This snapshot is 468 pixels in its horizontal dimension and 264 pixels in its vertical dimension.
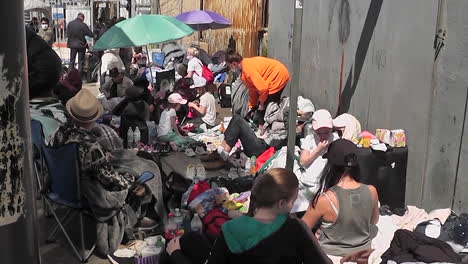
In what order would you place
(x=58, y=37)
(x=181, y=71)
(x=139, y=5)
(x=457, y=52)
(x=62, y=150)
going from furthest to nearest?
(x=58, y=37), (x=139, y=5), (x=181, y=71), (x=457, y=52), (x=62, y=150)

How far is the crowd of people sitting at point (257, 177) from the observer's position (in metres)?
2.86

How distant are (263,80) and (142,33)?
2179mm

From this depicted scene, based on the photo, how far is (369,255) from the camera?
4.28m

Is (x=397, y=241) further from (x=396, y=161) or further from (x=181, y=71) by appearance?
(x=181, y=71)

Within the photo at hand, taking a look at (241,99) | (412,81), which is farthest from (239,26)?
(412,81)

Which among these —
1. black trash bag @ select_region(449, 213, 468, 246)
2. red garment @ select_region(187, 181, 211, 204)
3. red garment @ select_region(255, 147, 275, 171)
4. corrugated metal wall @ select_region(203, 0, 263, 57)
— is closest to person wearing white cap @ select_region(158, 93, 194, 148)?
red garment @ select_region(255, 147, 275, 171)

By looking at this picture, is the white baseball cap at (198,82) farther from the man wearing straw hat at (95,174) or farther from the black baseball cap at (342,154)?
the black baseball cap at (342,154)

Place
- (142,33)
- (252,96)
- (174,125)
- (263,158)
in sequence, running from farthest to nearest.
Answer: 1. (142,33)
2. (252,96)
3. (174,125)
4. (263,158)

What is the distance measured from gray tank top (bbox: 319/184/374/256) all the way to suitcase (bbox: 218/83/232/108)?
7.56 meters

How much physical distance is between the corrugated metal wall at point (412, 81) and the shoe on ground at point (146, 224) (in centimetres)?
265

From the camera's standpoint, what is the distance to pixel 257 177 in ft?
16.4

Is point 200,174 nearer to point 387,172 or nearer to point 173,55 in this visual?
point 387,172

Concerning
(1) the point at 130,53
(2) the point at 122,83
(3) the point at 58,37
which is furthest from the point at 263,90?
(3) the point at 58,37

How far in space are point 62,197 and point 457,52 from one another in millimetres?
3704
